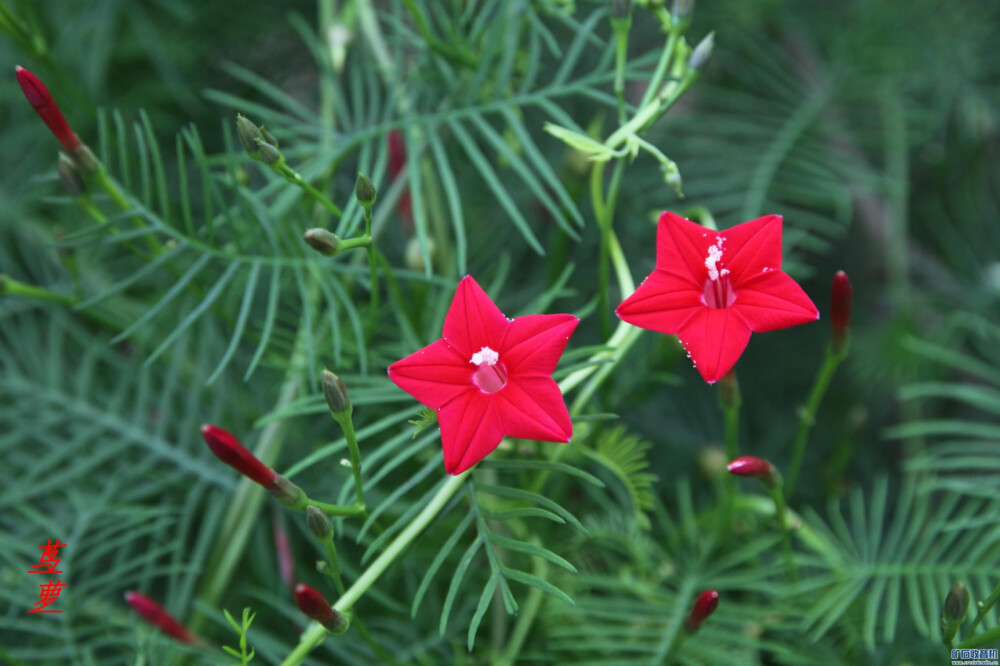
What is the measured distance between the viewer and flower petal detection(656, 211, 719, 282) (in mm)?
464

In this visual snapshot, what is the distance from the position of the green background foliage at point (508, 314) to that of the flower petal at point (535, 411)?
0.16ft

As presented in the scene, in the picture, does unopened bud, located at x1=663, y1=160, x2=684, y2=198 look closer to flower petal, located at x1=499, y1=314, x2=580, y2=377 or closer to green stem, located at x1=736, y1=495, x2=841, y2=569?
flower petal, located at x1=499, y1=314, x2=580, y2=377

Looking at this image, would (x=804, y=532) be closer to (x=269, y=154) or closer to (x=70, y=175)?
(x=269, y=154)

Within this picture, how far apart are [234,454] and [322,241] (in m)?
0.12

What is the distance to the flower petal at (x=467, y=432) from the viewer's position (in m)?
0.42

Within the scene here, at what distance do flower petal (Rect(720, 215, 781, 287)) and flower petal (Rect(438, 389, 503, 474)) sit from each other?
0.16 m

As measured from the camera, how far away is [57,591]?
0.63m

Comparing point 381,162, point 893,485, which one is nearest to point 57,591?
point 381,162

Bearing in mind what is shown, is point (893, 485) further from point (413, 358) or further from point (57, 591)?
point (57, 591)

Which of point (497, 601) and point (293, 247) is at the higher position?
point (293, 247)

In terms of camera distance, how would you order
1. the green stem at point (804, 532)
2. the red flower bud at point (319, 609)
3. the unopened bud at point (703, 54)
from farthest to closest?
the green stem at point (804, 532)
the unopened bud at point (703, 54)
the red flower bud at point (319, 609)

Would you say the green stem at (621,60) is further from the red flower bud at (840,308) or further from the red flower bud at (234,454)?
the red flower bud at (234,454)

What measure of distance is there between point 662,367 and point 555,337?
1.07 feet

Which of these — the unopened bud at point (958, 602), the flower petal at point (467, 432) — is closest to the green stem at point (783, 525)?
the unopened bud at point (958, 602)
